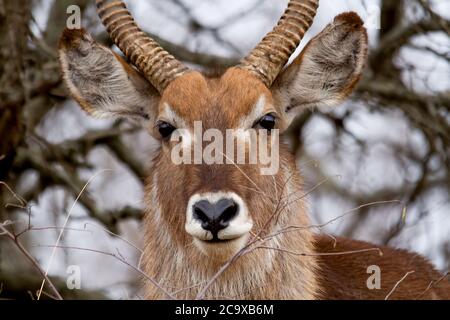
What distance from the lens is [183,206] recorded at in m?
7.41

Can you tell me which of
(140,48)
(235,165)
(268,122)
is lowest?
(235,165)

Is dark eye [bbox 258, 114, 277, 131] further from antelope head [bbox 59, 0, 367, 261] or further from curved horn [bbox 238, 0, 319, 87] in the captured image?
curved horn [bbox 238, 0, 319, 87]

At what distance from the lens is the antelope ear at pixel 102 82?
26.9 feet

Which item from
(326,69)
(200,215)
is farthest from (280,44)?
(200,215)

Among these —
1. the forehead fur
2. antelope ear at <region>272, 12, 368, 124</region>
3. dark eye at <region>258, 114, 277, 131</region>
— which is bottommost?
dark eye at <region>258, 114, 277, 131</region>

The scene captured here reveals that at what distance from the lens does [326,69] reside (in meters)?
8.22

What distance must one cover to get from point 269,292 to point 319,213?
4.48 m

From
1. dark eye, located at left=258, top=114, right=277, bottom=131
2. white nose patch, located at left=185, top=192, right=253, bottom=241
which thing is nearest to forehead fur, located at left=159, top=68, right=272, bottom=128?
dark eye, located at left=258, top=114, right=277, bottom=131

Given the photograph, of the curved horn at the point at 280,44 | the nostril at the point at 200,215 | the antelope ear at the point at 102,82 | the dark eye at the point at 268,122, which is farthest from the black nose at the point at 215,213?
the antelope ear at the point at 102,82

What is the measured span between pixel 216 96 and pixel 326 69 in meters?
1.10

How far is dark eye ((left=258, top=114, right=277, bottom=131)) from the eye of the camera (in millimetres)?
7602

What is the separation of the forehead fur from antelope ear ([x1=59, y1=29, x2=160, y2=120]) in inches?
21.8

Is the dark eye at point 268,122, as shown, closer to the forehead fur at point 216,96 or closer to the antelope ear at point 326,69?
the forehead fur at point 216,96

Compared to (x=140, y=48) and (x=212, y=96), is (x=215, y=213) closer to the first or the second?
(x=212, y=96)
